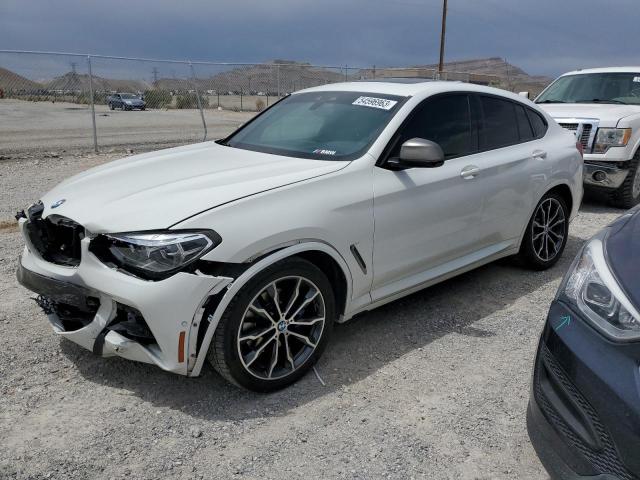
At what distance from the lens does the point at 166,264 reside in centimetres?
275

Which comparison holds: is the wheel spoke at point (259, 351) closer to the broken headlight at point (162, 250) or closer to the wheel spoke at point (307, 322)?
the wheel spoke at point (307, 322)

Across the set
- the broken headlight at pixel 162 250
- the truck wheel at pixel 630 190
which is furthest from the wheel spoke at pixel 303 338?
the truck wheel at pixel 630 190

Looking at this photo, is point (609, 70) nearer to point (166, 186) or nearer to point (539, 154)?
point (539, 154)

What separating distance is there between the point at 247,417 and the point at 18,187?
6.83 m

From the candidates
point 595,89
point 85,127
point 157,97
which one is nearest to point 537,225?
point 595,89

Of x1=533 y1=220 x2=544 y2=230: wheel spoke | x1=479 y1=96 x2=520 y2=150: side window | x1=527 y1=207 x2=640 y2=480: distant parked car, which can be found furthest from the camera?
x1=533 y1=220 x2=544 y2=230: wheel spoke

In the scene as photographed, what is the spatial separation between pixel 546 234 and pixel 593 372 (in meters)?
3.35

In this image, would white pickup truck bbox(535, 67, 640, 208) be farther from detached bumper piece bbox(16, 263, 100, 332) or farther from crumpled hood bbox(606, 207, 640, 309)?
detached bumper piece bbox(16, 263, 100, 332)

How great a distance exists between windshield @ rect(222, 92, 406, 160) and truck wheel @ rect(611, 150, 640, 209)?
5.28 m

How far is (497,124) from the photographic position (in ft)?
15.1

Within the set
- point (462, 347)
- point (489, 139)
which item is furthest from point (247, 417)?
point (489, 139)

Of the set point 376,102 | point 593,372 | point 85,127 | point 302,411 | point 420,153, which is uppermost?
point 376,102

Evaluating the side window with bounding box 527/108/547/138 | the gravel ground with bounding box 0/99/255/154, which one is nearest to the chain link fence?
the gravel ground with bounding box 0/99/255/154

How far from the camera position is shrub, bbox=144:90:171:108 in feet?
54.1
